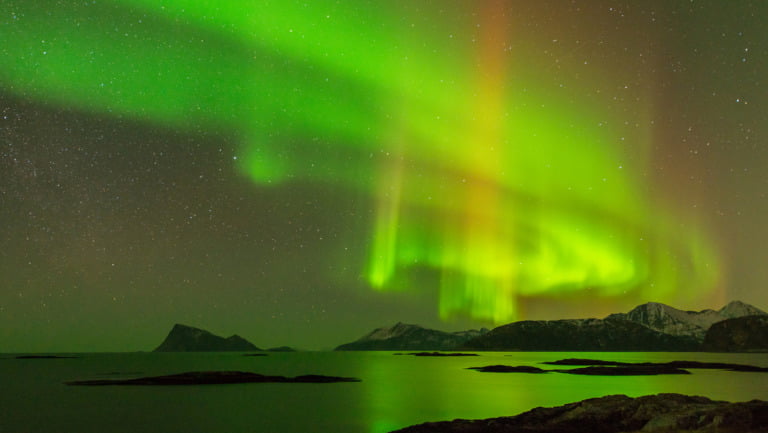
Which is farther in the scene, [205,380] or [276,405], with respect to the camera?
[205,380]

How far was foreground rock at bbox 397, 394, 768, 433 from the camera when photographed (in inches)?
1031

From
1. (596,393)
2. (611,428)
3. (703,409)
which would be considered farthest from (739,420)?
(596,393)

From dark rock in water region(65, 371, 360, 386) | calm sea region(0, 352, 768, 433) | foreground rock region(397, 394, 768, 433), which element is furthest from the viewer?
dark rock in water region(65, 371, 360, 386)

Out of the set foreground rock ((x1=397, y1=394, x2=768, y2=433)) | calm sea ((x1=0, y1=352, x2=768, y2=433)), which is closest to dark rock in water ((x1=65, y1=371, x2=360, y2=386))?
calm sea ((x1=0, y1=352, x2=768, y2=433))

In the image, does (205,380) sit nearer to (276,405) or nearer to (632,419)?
(276,405)

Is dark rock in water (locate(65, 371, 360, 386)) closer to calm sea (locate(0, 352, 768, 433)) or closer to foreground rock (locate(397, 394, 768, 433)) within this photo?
calm sea (locate(0, 352, 768, 433))

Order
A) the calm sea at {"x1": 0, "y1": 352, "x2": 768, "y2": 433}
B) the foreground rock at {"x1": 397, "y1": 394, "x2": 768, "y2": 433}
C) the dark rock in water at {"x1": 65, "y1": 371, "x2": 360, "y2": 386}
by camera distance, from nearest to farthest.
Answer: the foreground rock at {"x1": 397, "y1": 394, "x2": 768, "y2": 433} < the calm sea at {"x1": 0, "y1": 352, "x2": 768, "y2": 433} < the dark rock in water at {"x1": 65, "y1": 371, "x2": 360, "y2": 386}

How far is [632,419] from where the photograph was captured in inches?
1182

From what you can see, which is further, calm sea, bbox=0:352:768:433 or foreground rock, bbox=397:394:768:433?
calm sea, bbox=0:352:768:433

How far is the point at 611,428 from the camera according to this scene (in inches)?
1123

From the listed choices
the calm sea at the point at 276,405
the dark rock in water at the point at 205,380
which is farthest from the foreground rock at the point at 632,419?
the dark rock in water at the point at 205,380

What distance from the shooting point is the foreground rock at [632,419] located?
26.2 metres

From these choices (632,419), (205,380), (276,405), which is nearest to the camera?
(632,419)

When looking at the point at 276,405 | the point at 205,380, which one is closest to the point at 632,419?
the point at 276,405
